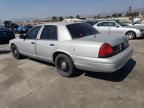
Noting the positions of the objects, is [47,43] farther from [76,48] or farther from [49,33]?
[76,48]

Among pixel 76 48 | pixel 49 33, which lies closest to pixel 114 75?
pixel 76 48

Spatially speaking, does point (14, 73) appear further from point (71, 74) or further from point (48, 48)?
point (71, 74)

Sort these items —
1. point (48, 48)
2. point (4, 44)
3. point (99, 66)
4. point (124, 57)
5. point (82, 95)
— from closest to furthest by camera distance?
1. point (82, 95)
2. point (99, 66)
3. point (124, 57)
4. point (48, 48)
5. point (4, 44)

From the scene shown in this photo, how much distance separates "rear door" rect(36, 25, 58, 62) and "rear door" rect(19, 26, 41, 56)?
0.28 metres

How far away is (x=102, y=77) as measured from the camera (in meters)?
5.35

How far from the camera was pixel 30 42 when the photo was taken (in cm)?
668

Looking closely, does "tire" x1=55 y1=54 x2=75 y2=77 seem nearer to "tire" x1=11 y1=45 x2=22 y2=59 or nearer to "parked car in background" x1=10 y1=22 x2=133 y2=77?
"parked car in background" x1=10 y1=22 x2=133 y2=77

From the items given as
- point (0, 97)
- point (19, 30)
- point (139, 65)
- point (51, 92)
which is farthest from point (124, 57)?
point (19, 30)

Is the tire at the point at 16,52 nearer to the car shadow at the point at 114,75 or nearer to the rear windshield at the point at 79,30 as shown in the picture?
the rear windshield at the point at 79,30

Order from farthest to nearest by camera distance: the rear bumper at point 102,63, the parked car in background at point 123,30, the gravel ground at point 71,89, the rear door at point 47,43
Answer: the parked car in background at point 123,30 → the rear door at point 47,43 → the rear bumper at point 102,63 → the gravel ground at point 71,89

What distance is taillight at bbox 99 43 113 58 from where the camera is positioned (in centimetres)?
460

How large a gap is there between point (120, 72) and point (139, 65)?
96 cm

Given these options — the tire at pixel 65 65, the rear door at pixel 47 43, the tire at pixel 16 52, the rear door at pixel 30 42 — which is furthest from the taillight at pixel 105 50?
the tire at pixel 16 52

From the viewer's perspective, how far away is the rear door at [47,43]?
226 inches
